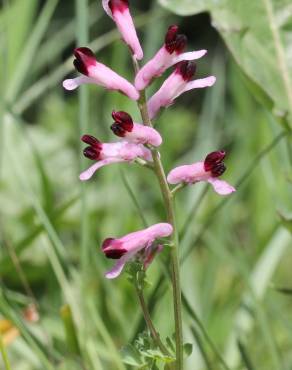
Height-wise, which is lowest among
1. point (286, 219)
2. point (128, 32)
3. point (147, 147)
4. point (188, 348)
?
point (286, 219)

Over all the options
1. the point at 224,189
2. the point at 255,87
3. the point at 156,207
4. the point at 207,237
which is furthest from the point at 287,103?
the point at 224,189

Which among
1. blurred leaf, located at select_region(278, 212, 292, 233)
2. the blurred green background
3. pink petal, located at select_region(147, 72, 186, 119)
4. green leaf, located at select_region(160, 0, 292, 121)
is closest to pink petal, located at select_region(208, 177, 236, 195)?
pink petal, located at select_region(147, 72, 186, 119)

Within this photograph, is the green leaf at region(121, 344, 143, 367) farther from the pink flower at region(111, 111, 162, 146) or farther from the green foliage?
the pink flower at region(111, 111, 162, 146)

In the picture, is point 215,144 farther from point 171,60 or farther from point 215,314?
point 171,60

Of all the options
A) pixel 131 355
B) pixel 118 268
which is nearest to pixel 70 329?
pixel 131 355

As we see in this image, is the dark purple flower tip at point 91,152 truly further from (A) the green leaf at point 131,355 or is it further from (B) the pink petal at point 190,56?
(A) the green leaf at point 131,355

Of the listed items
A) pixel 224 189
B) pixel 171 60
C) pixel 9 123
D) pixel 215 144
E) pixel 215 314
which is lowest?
pixel 215 314

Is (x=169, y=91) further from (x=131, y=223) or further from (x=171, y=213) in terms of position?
(x=131, y=223)
